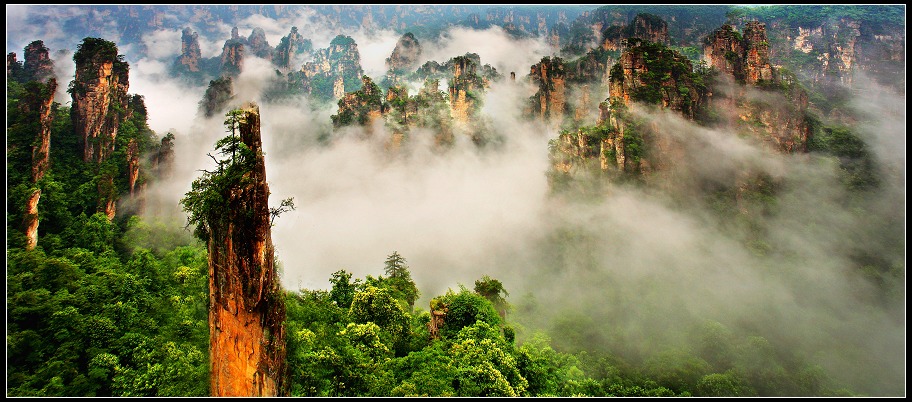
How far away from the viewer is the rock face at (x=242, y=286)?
14414 millimetres

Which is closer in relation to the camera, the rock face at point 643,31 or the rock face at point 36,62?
the rock face at point 36,62

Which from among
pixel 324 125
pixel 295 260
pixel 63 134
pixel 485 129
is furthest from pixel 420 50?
pixel 63 134

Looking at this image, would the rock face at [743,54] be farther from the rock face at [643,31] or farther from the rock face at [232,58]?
the rock face at [232,58]

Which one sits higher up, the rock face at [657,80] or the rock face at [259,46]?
the rock face at [259,46]

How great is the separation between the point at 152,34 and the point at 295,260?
100494 millimetres

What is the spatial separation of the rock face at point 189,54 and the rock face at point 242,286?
12981 centimetres

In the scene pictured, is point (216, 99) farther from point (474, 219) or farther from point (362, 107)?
point (474, 219)

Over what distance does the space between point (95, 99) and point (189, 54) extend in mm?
84285

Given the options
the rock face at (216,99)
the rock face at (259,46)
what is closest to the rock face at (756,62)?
the rock face at (216,99)

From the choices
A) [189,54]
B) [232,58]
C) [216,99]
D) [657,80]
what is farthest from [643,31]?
[189,54]

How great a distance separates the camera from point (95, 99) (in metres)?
49.6

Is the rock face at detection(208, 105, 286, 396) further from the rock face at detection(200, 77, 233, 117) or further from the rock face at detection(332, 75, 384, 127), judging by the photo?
the rock face at detection(200, 77, 233, 117)

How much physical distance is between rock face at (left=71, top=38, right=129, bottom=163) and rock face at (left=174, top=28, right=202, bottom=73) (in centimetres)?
7862

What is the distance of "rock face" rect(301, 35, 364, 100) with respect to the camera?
128m
